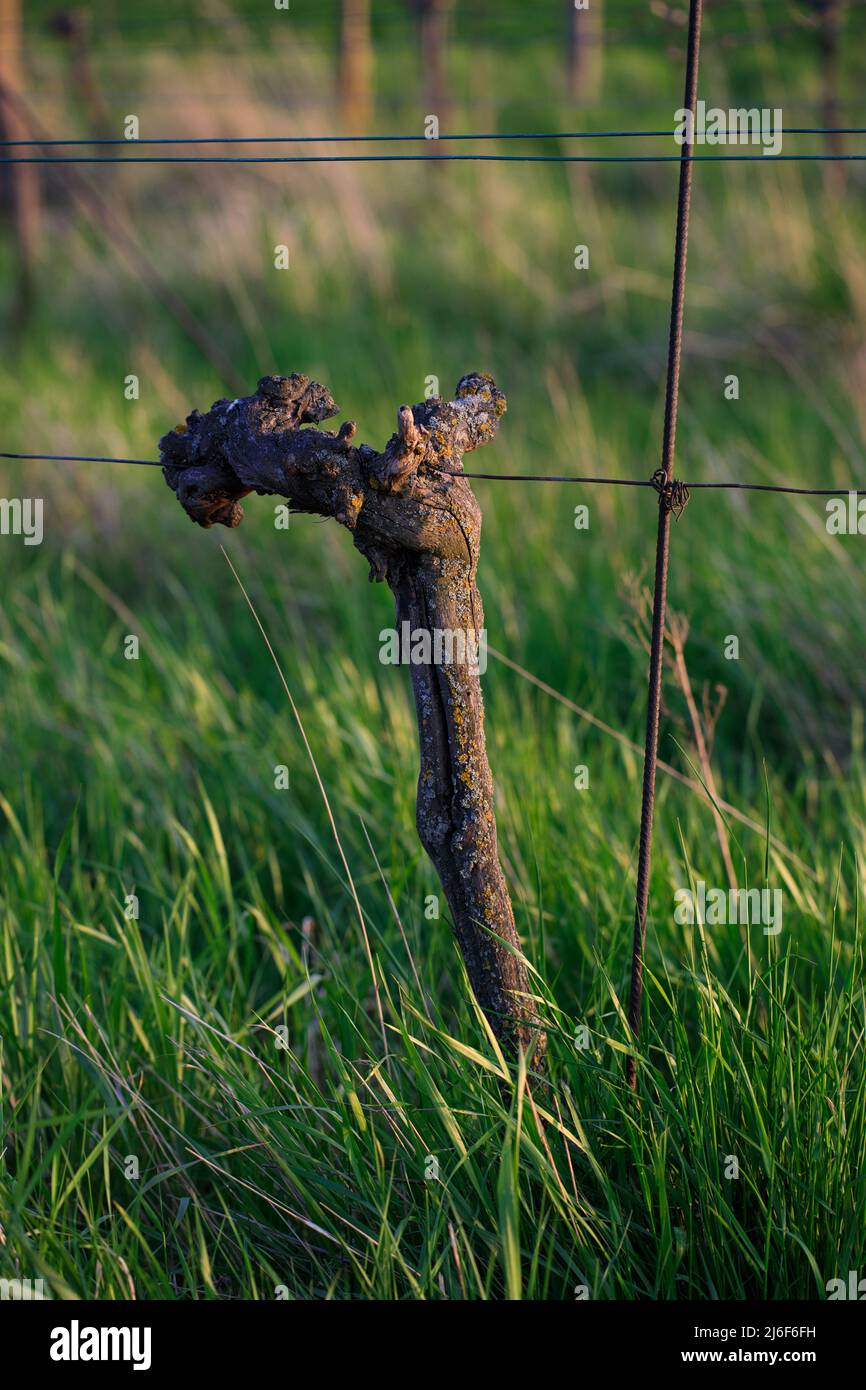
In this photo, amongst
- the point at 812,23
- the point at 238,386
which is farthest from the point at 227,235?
the point at 812,23

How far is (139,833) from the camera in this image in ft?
8.05

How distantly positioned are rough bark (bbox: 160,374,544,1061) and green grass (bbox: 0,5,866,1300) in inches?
3.5

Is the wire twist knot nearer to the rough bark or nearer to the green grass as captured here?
the rough bark

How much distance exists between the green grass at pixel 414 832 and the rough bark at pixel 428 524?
0.29 ft

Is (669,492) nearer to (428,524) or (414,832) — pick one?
(428,524)

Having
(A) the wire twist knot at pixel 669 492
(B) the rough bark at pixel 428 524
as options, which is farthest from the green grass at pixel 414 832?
(A) the wire twist knot at pixel 669 492

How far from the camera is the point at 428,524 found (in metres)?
1.42

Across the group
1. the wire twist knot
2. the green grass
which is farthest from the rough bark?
the wire twist knot

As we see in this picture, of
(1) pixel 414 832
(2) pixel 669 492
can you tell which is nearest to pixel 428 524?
(2) pixel 669 492

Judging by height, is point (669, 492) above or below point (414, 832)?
above

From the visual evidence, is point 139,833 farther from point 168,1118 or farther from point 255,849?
point 168,1118

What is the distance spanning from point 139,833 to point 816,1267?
5.00 feet

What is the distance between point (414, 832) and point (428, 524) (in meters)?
0.96

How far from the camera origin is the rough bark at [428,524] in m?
1.39
